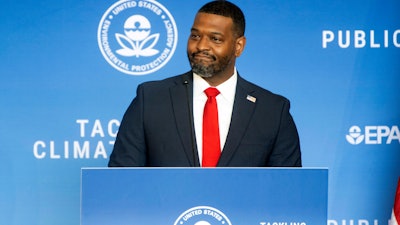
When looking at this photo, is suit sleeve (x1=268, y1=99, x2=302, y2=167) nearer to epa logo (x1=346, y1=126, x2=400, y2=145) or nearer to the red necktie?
the red necktie

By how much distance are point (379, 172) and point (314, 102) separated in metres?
0.50

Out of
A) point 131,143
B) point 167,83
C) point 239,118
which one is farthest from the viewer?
point 167,83

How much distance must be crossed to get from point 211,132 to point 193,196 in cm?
81

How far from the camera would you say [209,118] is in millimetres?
2988

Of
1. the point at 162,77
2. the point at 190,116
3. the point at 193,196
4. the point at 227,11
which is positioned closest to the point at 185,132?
the point at 190,116

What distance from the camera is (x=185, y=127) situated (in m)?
2.95

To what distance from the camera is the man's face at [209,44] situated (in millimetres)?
2914

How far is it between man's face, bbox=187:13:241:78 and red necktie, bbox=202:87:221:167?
3.8 inches

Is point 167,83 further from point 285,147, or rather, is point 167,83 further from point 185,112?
point 285,147

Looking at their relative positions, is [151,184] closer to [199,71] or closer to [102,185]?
[102,185]

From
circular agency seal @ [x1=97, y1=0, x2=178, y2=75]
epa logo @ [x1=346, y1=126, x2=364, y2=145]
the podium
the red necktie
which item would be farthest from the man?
epa logo @ [x1=346, y1=126, x2=364, y2=145]

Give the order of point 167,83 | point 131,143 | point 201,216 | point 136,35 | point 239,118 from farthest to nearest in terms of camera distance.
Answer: point 136,35, point 167,83, point 239,118, point 131,143, point 201,216

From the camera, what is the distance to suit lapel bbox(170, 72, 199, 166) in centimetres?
289

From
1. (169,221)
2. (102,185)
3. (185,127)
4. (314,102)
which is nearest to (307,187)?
(169,221)
